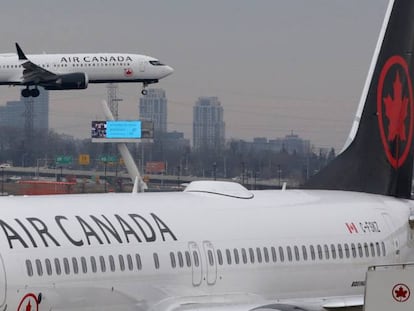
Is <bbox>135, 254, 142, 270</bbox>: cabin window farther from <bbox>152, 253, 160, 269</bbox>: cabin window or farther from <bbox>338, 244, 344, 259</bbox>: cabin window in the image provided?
<bbox>338, 244, 344, 259</bbox>: cabin window

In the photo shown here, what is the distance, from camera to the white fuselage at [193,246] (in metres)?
19.4

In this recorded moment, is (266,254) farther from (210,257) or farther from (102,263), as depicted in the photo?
(102,263)

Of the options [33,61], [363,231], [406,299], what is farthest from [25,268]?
[33,61]

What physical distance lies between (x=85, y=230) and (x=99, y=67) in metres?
100

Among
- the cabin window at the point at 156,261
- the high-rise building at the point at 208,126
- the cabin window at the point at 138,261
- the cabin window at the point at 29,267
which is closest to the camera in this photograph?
the cabin window at the point at 29,267

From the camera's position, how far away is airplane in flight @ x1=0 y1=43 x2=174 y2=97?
118 m

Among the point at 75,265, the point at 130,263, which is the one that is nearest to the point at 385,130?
the point at 130,263

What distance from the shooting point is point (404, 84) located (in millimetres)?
27641

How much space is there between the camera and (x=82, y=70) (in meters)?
120

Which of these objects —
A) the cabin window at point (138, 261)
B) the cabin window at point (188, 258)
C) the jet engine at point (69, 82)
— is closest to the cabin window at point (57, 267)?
the cabin window at point (138, 261)

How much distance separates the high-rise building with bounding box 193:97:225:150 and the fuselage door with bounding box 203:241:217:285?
6161cm

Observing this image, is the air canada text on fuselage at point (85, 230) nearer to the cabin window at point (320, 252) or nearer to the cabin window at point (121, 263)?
the cabin window at point (121, 263)

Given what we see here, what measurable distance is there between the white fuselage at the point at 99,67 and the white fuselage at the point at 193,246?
91863 millimetres

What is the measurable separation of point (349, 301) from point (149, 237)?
410 centimetres
